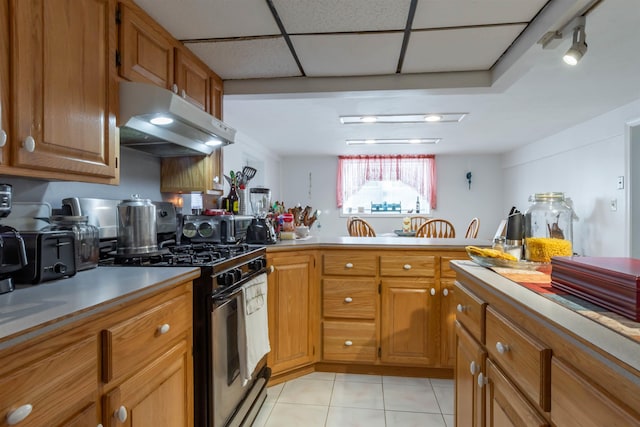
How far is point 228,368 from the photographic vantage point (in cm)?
154

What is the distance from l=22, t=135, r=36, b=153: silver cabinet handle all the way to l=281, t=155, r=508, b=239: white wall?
6.06m

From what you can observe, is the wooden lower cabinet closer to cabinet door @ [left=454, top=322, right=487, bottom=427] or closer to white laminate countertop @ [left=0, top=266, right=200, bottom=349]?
white laminate countertop @ [left=0, top=266, right=200, bottom=349]

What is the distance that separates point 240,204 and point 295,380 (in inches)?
58.4

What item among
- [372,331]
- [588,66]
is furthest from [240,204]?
[588,66]

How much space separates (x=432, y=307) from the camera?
230 centimetres

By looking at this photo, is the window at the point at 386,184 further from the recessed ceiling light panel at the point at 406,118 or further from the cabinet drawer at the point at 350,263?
the cabinet drawer at the point at 350,263

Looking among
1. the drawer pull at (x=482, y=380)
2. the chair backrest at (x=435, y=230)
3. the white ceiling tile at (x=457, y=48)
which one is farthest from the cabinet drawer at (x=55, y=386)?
the chair backrest at (x=435, y=230)

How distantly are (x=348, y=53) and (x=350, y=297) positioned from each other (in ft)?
4.98

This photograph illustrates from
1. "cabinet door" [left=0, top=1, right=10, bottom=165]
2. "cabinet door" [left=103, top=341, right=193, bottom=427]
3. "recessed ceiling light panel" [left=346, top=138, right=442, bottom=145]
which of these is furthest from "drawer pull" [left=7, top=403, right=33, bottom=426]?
"recessed ceiling light panel" [left=346, top=138, right=442, bottom=145]

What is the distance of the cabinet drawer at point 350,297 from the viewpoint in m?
2.36

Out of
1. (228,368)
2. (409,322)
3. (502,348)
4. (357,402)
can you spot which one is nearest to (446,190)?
(409,322)

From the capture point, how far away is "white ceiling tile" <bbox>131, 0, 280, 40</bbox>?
1.54 m

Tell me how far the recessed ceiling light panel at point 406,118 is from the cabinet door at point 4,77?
3.08 meters

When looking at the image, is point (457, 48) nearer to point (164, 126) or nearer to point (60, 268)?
point (164, 126)
